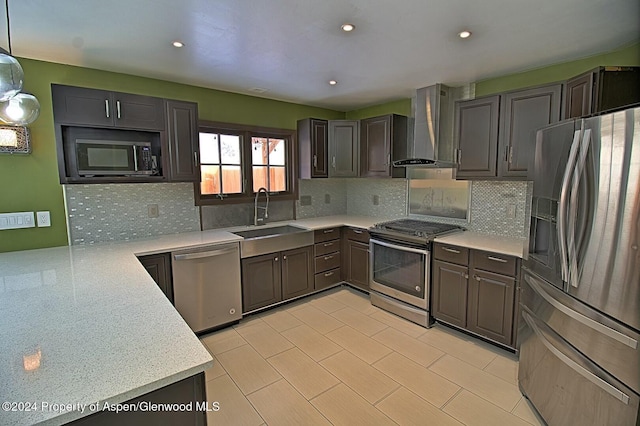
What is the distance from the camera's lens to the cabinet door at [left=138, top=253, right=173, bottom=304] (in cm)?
271

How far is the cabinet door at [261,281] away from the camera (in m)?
3.34

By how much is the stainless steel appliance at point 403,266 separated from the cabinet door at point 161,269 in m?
2.19

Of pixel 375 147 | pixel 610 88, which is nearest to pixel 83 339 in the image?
pixel 610 88

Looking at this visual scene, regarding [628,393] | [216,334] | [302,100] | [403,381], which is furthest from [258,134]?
[628,393]

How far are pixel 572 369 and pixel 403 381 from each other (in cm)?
110

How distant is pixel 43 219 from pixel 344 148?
11.0 ft

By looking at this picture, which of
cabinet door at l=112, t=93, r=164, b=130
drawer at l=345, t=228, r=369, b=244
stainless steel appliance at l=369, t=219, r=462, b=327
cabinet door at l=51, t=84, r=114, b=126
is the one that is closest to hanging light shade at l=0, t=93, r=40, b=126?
cabinet door at l=51, t=84, r=114, b=126

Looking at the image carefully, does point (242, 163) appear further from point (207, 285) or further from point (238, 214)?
point (207, 285)

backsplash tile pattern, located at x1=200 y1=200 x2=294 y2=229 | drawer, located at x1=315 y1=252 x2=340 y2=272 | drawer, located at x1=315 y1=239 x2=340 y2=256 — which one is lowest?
drawer, located at x1=315 y1=252 x2=340 y2=272

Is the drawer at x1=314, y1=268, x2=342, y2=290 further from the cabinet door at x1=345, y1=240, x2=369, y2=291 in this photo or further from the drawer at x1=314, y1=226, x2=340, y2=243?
the drawer at x1=314, y1=226, x2=340, y2=243

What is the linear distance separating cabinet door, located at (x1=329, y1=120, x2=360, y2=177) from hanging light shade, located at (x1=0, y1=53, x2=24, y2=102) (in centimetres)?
338

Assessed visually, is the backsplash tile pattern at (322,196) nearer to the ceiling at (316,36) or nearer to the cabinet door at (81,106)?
the ceiling at (316,36)

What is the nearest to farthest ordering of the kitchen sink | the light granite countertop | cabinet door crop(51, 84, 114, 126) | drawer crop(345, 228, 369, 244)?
the light granite countertop → cabinet door crop(51, 84, 114, 126) → the kitchen sink → drawer crop(345, 228, 369, 244)

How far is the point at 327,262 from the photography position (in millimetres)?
4090
